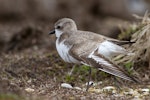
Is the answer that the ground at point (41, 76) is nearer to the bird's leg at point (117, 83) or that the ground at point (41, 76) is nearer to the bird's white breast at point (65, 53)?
the bird's leg at point (117, 83)

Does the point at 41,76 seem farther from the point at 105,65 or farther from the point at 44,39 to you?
the point at 44,39

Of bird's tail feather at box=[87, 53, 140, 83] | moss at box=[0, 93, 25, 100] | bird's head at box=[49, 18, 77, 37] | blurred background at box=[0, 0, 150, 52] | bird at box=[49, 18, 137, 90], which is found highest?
blurred background at box=[0, 0, 150, 52]

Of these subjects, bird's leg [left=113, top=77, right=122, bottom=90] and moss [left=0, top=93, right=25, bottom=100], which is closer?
moss [left=0, top=93, right=25, bottom=100]

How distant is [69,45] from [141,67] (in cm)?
173

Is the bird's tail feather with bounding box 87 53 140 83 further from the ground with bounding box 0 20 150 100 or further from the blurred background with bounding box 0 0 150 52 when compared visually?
the blurred background with bounding box 0 0 150 52

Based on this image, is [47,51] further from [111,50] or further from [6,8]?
[6,8]

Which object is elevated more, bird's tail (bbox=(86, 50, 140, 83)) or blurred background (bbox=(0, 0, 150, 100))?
blurred background (bbox=(0, 0, 150, 100))

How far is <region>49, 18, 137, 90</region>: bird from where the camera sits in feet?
25.2

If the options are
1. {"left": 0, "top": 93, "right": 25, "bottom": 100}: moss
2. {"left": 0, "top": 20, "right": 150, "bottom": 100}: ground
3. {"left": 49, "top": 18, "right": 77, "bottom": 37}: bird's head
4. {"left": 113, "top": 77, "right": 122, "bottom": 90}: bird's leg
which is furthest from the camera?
{"left": 49, "top": 18, "right": 77, "bottom": 37}: bird's head

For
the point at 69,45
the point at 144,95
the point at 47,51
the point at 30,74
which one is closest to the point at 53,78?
the point at 30,74

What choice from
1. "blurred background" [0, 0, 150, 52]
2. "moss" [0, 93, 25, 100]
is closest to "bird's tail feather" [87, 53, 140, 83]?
"moss" [0, 93, 25, 100]

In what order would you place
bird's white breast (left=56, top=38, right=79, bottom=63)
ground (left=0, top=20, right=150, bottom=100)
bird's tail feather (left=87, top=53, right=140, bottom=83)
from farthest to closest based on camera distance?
bird's white breast (left=56, top=38, right=79, bottom=63)
bird's tail feather (left=87, top=53, right=140, bottom=83)
ground (left=0, top=20, right=150, bottom=100)

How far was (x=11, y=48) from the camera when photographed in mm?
11602

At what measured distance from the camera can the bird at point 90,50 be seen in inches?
302
